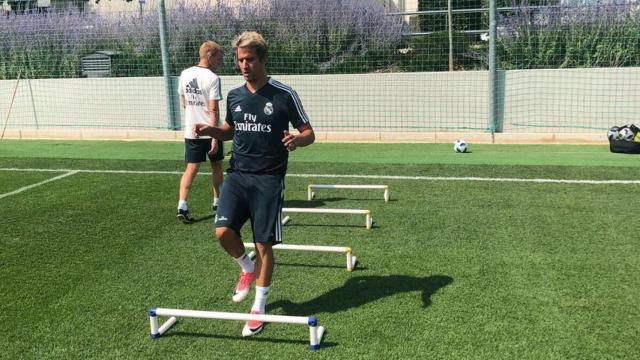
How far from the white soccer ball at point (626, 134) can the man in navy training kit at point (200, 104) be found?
7.06 meters

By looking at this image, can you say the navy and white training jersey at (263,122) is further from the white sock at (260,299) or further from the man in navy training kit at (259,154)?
the white sock at (260,299)

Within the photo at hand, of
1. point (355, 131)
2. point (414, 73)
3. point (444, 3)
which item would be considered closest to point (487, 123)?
point (414, 73)

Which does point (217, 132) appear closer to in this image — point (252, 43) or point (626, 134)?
point (252, 43)

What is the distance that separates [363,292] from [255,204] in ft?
3.79

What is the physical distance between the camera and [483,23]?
1355 cm

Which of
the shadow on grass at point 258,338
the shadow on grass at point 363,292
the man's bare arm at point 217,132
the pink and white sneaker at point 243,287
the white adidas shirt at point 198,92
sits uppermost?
the white adidas shirt at point 198,92

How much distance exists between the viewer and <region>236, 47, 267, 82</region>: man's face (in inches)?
155

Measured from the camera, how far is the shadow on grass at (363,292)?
4.41 meters

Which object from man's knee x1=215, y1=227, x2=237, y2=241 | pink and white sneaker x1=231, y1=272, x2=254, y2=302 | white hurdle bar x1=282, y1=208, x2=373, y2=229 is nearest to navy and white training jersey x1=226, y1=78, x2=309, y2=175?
man's knee x1=215, y1=227, x2=237, y2=241

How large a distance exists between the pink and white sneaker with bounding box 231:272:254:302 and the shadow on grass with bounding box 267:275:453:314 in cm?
23

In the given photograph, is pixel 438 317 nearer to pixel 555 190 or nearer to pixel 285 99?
pixel 285 99

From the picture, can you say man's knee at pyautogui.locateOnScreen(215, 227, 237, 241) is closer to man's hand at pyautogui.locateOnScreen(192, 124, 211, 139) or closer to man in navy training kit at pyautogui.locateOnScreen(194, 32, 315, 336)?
man in navy training kit at pyautogui.locateOnScreen(194, 32, 315, 336)

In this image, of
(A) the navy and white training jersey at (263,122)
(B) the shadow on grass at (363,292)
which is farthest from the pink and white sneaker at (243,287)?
(A) the navy and white training jersey at (263,122)

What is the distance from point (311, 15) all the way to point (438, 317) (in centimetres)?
1084
